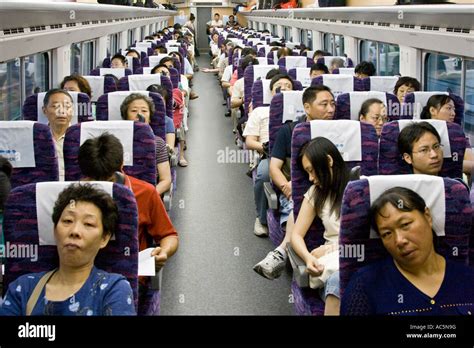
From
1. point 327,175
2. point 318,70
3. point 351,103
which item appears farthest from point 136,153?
point 318,70

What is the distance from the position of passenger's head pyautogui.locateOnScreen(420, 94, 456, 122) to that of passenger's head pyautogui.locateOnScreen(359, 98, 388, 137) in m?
0.26

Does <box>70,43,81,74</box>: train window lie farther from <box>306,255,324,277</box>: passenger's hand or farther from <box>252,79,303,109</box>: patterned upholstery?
<box>306,255,324,277</box>: passenger's hand

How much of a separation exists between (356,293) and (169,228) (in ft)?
3.22

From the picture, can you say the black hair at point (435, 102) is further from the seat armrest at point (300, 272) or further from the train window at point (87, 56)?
the train window at point (87, 56)

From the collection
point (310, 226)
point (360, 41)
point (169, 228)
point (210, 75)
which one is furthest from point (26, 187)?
point (210, 75)

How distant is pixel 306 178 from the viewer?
310 centimetres

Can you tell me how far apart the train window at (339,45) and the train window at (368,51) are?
1.64 metres

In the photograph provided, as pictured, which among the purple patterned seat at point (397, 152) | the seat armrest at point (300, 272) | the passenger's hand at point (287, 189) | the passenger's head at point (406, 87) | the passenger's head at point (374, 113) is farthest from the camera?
the passenger's head at point (406, 87)

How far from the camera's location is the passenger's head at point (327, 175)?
282 centimetres

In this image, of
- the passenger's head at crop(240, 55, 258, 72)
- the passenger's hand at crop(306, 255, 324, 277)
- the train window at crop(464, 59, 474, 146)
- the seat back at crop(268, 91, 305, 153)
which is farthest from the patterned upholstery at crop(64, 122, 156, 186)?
the passenger's head at crop(240, 55, 258, 72)

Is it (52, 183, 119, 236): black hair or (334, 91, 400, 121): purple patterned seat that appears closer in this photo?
(52, 183, 119, 236): black hair

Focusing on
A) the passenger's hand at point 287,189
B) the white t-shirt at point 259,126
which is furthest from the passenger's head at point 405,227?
the white t-shirt at point 259,126

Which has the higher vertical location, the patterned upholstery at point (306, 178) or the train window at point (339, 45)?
the train window at point (339, 45)

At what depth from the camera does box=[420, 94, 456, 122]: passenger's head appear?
153 inches
